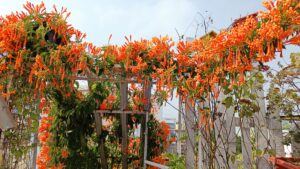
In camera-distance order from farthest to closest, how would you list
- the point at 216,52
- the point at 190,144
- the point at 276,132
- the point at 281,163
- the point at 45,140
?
the point at 45,140, the point at 190,144, the point at 276,132, the point at 281,163, the point at 216,52

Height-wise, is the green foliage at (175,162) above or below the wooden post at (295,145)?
below

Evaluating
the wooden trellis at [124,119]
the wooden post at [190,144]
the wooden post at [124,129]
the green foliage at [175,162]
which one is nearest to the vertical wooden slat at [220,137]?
the wooden post at [190,144]

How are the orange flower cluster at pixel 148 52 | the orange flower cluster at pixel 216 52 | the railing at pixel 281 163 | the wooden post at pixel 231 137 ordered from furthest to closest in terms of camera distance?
1. the wooden post at pixel 231 137
2. the railing at pixel 281 163
3. the orange flower cluster at pixel 148 52
4. the orange flower cluster at pixel 216 52

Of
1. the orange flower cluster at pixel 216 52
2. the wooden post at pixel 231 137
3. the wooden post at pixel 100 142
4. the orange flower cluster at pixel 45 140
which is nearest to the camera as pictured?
the orange flower cluster at pixel 216 52

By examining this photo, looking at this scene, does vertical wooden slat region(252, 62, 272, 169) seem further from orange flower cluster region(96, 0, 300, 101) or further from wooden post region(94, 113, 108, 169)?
wooden post region(94, 113, 108, 169)

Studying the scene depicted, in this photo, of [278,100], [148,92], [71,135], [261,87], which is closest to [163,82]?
[261,87]

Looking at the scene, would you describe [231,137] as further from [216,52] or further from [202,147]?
[216,52]

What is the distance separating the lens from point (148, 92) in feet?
12.5

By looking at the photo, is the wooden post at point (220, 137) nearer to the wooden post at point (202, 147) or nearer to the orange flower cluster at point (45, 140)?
the wooden post at point (202, 147)

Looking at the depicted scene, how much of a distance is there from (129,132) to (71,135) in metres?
0.79

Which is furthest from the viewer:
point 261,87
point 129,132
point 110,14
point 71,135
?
point 129,132

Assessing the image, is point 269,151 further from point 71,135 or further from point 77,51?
point 71,135

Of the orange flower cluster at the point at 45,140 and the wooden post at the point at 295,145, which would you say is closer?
the wooden post at the point at 295,145

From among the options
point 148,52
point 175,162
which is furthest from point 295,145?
point 148,52
